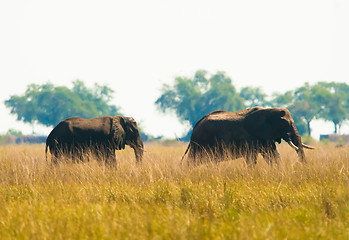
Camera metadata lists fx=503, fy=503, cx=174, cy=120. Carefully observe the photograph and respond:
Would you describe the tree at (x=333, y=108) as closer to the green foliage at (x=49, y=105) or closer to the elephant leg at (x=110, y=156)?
the green foliage at (x=49, y=105)

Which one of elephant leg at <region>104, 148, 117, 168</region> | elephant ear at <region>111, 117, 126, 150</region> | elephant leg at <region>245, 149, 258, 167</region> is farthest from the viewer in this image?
elephant ear at <region>111, 117, 126, 150</region>

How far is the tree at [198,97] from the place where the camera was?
60.9 meters

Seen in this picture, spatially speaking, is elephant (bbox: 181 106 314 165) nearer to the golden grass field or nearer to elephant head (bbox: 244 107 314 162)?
elephant head (bbox: 244 107 314 162)

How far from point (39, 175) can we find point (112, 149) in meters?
3.13

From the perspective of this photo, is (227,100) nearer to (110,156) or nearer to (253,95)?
(253,95)

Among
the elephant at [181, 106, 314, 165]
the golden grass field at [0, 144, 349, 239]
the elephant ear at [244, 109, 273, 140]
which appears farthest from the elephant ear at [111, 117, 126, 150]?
the elephant ear at [244, 109, 273, 140]

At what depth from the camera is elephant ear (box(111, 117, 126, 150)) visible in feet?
43.2

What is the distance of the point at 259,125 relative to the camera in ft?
38.0

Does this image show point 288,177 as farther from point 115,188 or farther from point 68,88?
point 68,88

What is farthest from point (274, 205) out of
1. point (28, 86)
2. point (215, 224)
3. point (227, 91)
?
point (28, 86)

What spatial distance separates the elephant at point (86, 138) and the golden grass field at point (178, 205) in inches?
71.8

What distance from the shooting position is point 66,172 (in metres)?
10.1

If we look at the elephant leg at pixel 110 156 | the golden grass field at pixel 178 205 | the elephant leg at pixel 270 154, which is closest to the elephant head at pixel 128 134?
the elephant leg at pixel 110 156

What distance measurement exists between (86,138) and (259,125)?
4329 millimetres
